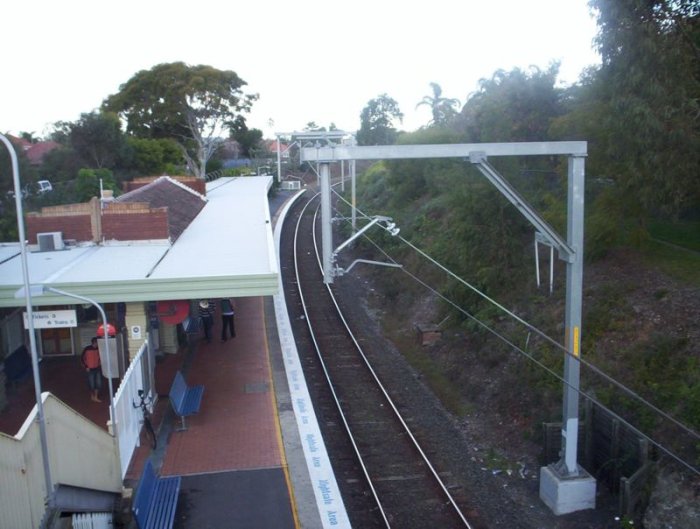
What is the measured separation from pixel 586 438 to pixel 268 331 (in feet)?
34.0

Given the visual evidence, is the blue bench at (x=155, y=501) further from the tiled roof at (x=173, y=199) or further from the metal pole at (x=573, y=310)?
the tiled roof at (x=173, y=199)

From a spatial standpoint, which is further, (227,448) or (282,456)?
(227,448)

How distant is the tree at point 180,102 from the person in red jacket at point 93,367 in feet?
117

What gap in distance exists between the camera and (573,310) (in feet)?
31.4

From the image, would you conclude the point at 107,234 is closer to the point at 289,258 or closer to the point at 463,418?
the point at 463,418

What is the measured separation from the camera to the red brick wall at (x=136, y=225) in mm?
16578

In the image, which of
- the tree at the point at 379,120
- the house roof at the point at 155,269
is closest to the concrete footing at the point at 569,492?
the house roof at the point at 155,269

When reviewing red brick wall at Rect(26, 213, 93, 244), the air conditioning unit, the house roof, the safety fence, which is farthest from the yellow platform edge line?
the air conditioning unit

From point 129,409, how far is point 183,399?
2005mm

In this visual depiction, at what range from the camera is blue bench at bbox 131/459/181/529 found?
849 centimetres

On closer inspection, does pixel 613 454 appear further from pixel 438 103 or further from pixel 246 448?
pixel 438 103

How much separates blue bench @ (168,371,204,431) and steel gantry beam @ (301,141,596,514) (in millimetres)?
4956

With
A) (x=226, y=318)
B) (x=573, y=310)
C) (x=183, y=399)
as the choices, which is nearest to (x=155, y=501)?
(x=183, y=399)

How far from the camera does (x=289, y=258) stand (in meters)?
30.3
